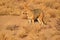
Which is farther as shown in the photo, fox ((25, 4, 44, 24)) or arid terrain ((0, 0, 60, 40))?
fox ((25, 4, 44, 24))

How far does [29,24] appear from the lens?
6.98m

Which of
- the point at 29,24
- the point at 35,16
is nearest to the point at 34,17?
the point at 35,16

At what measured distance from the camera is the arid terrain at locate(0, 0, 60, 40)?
6.12 m

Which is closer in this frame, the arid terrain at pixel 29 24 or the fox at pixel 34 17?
the arid terrain at pixel 29 24

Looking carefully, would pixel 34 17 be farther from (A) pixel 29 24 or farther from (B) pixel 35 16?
(A) pixel 29 24

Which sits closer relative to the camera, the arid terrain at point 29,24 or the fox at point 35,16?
the arid terrain at point 29,24

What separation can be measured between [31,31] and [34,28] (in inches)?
9.2

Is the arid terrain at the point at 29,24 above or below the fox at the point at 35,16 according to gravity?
below

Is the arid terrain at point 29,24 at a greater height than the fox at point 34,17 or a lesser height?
lesser

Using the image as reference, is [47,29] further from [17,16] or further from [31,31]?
[17,16]

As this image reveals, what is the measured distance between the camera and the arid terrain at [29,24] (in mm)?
6121

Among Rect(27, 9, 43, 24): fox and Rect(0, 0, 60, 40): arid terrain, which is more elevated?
Rect(27, 9, 43, 24): fox

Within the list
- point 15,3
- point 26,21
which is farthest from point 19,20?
point 15,3

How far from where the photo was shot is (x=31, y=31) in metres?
6.39
